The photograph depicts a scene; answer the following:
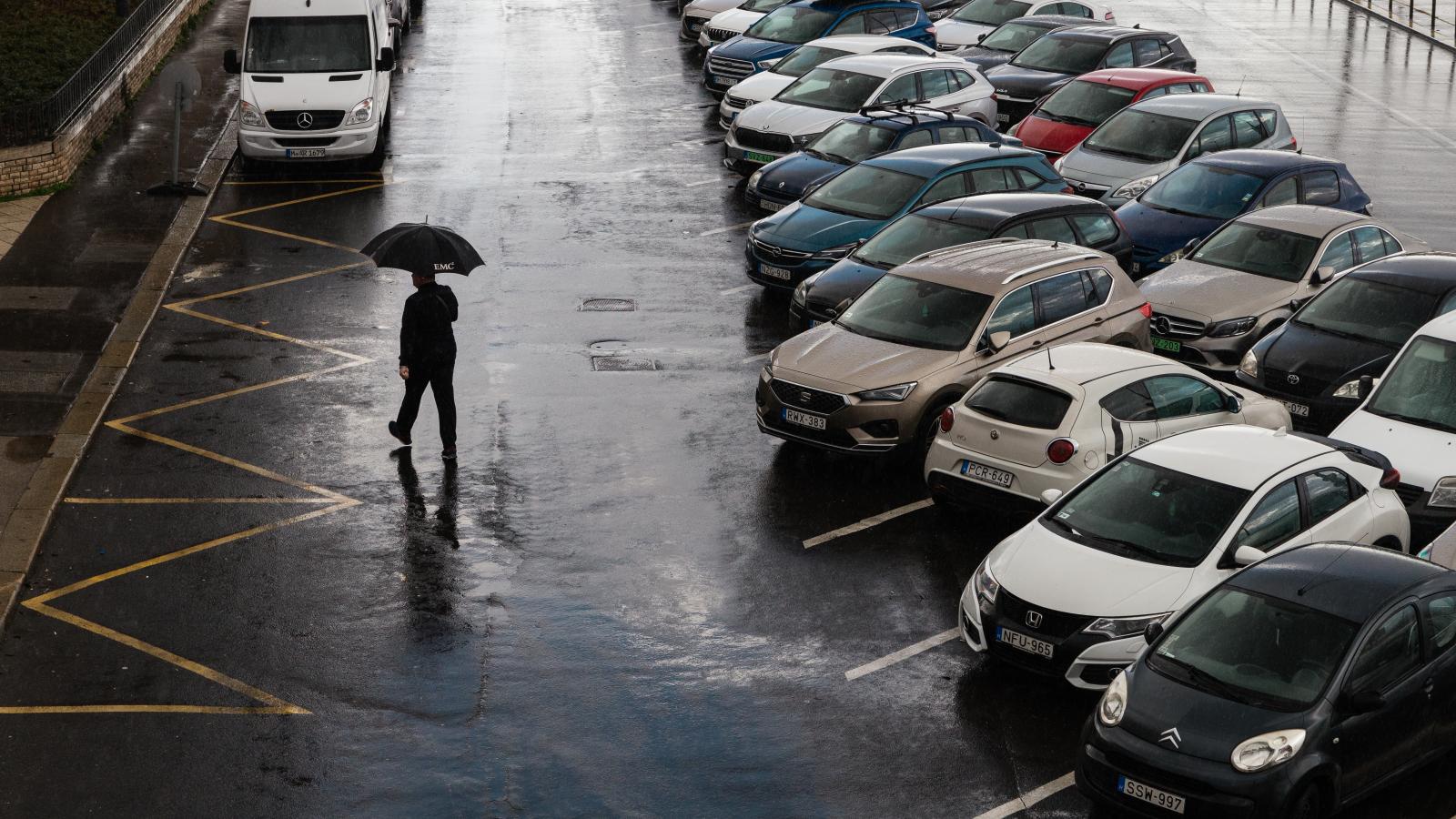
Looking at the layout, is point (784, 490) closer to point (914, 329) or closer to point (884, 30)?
point (914, 329)

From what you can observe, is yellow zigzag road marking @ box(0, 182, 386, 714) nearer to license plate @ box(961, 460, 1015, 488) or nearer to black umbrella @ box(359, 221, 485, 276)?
black umbrella @ box(359, 221, 485, 276)

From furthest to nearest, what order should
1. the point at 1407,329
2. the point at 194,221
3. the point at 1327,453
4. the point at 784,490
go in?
the point at 194,221 → the point at 1407,329 → the point at 784,490 → the point at 1327,453

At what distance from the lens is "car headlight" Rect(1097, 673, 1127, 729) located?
9.48 meters

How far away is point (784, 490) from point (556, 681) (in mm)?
3899

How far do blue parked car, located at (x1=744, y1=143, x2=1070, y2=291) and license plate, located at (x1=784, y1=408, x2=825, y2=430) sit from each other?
175 inches

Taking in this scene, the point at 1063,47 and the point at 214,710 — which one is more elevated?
the point at 1063,47

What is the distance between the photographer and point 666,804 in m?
9.61

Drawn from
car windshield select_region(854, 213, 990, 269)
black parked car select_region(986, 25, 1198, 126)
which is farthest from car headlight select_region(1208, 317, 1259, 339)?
black parked car select_region(986, 25, 1198, 126)

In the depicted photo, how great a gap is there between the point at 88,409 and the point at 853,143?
10.4 meters

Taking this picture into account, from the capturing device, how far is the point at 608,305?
63.0 ft

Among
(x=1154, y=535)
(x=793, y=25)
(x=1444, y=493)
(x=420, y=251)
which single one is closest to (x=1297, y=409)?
(x=1444, y=493)

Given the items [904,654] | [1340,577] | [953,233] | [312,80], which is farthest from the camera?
[312,80]

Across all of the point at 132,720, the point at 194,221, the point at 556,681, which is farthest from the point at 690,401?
the point at 194,221

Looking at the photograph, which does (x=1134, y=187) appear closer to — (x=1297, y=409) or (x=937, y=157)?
(x=937, y=157)
